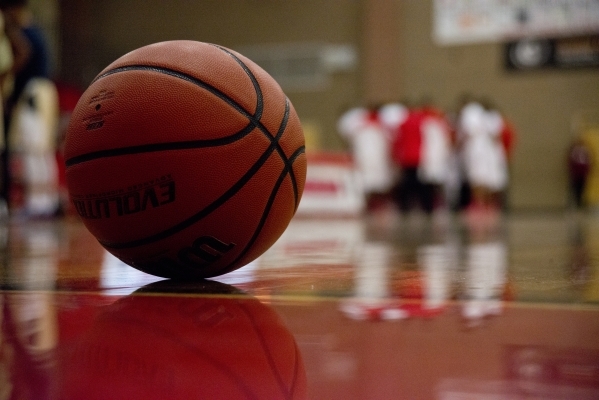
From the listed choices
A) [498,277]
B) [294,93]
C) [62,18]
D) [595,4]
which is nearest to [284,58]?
[294,93]

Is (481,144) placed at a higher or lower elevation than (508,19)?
lower

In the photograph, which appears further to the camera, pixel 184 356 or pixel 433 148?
pixel 433 148

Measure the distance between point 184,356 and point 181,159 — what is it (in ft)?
1.59

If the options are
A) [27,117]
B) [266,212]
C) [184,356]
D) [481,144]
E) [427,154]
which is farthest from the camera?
[481,144]

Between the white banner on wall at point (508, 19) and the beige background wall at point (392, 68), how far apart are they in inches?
6.6

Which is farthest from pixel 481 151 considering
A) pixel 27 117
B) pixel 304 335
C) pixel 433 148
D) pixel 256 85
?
pixel 304 335

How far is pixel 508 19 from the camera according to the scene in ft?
31.8

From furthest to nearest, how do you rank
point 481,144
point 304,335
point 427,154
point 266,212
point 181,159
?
point 481,144, point 427,154, point 266,212, point 181,159, point 304,335

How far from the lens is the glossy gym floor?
1.74 feet

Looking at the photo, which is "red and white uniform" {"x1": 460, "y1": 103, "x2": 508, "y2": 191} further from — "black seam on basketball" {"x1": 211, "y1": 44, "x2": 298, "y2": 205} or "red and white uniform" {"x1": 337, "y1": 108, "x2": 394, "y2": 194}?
"black seam on basketball" {"x1": 211, "y1": 44, "x2": 298, "y2": 205}

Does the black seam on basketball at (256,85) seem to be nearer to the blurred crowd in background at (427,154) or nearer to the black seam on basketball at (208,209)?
the black seam on basketball at (208,209)

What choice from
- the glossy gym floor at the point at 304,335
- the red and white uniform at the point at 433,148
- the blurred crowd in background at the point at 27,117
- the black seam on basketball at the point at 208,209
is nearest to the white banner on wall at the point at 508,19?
the red and white uniform at the point at 433,148

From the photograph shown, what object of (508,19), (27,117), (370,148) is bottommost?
(370,148)

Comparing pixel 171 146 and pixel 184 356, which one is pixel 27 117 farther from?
pixel 184 356
